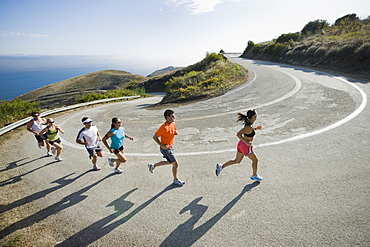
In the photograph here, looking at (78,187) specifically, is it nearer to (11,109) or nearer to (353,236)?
(353,236)

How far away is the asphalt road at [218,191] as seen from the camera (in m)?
3.38

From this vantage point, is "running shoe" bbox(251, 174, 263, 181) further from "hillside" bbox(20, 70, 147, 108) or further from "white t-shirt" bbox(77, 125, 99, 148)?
"hillside" bbox(20, 70, 147, 108)

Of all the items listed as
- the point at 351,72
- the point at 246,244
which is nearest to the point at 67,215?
the point at 246,244

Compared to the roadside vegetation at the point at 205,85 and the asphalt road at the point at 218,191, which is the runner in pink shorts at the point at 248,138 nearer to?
the asphalt road at the point at 218,191

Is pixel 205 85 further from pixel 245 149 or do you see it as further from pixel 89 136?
pixel 245 149

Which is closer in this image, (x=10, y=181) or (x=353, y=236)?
(x=353, y=236)

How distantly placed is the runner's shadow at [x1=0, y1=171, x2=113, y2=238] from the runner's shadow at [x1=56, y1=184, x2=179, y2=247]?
1025 mm

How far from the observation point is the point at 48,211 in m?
4.32

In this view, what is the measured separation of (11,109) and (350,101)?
2250 cm

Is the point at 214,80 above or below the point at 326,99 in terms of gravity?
above

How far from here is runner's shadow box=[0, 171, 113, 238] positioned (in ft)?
12.8

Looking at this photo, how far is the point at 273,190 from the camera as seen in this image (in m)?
4.29

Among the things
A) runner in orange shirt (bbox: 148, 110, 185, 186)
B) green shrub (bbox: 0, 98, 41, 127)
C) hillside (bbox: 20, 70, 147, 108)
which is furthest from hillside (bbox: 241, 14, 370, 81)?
hillside (bbox: 20, 70, 147, 108)

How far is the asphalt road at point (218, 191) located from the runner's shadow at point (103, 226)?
0.07 feet
